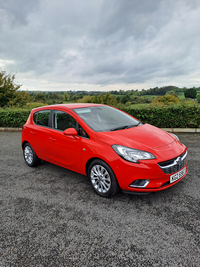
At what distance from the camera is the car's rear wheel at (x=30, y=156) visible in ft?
16.2

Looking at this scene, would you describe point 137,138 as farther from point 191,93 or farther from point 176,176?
point 191,93

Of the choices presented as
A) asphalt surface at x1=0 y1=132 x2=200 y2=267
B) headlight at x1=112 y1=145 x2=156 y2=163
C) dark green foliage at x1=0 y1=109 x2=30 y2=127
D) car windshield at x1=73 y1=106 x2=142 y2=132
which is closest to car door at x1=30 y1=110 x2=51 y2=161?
asphalt surface at x1=0 y1=132 x2=200 y2=267

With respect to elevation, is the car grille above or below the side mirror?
below

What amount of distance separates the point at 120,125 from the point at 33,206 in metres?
2.21

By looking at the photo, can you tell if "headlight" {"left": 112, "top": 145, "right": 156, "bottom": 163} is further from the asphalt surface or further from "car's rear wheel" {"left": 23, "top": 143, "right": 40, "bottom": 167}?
"car's rear wheel" {"left": 23, "top": 143, "right": 40, "bottom": 167}

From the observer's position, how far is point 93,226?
269cm

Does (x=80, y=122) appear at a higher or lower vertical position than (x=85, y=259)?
higher

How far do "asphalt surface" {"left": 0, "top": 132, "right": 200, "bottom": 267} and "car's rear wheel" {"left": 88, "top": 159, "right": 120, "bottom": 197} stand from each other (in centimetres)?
16

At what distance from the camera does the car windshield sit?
377cm

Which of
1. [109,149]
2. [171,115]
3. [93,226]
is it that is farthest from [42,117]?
[171,115]

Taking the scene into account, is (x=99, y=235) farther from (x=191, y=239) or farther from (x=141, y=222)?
(x=191, y=239)

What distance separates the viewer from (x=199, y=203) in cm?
314

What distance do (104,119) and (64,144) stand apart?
0.98m

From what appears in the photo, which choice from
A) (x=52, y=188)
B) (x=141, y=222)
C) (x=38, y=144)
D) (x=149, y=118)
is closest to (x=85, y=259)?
(x=141, y=222)
